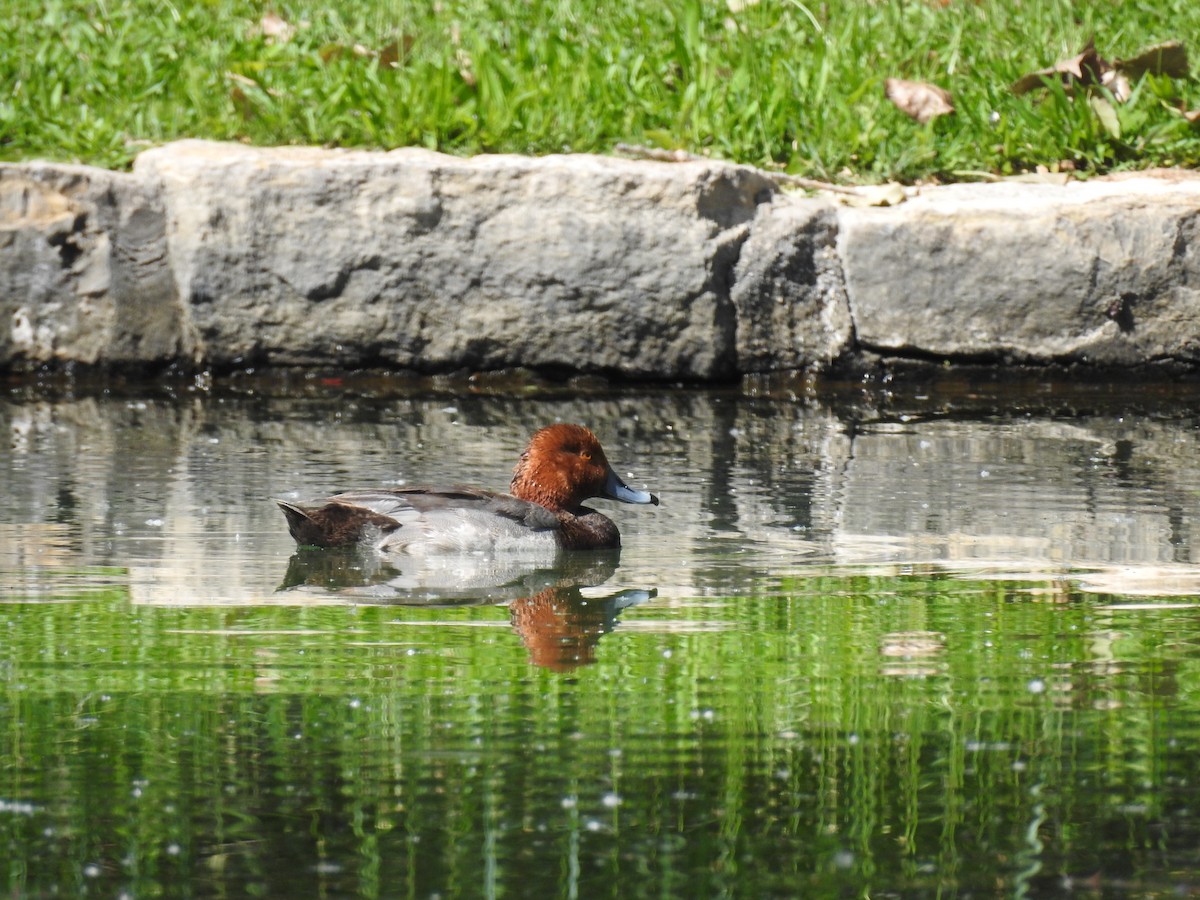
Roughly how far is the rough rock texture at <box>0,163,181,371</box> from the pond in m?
1.16

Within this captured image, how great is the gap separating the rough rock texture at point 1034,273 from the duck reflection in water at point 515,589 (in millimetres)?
2768

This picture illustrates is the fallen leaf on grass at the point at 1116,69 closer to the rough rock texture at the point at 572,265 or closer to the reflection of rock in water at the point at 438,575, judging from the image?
the rough rock texture at the point at 572,265

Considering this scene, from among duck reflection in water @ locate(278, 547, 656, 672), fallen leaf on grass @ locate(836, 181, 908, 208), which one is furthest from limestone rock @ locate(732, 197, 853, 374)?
duck reflection in water @ locate(278, 547, 656, 672)

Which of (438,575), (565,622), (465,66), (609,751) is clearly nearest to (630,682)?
(609,751)

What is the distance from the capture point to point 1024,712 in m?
3.31

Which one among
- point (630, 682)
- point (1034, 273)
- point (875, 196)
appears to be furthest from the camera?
point (875, 196)

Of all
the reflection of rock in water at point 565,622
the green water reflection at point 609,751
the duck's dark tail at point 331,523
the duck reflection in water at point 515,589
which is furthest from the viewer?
the duck's dark tail at point 331,523

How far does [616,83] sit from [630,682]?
504 centimetres

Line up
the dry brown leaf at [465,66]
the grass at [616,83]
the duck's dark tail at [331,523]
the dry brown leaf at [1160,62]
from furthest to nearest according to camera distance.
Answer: the dry brown leaf at [465,66] → the dry brown leaf at [1160,62] → the grass at [616,83] → the duck's dark tail at [331,523]

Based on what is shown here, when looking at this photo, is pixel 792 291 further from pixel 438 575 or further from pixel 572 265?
pixel 438 575

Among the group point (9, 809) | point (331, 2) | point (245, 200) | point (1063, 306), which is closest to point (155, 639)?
point (9, 809)

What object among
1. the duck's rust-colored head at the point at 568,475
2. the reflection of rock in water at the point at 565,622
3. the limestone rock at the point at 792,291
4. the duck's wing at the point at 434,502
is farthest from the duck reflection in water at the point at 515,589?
the limestone rock at the point at 792,291

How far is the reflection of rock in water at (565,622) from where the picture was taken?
378cm

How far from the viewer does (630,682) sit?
3.55 metres
